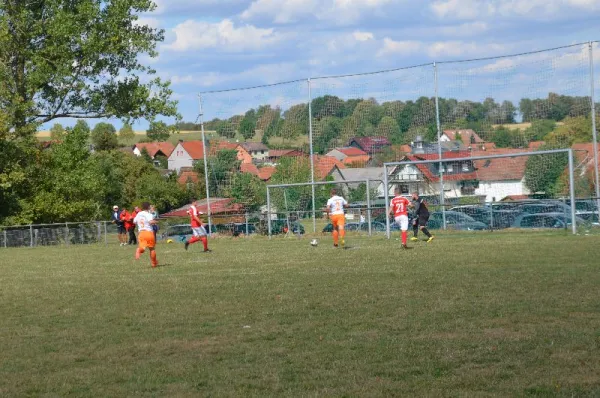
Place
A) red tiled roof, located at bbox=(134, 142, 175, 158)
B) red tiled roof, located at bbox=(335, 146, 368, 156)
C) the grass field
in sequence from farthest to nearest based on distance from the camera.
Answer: red tiled roof, located at bbox=(134, 142, 175, 158) → red tiled roof, located at bbox=(335, 146, 368, 156) → the grass field

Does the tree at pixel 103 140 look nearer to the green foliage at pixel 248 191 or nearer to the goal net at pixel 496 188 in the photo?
the green foliage at pixel 248 191

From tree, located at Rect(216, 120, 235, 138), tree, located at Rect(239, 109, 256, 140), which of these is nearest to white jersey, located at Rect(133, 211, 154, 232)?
tree, located at Rect(239, 109, 256, 140)

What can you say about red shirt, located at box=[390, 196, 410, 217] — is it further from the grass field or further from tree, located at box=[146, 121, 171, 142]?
tree, located at box=[146, 121, 171, 142]

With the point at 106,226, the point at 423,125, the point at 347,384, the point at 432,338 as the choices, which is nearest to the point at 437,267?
the point at 432,338

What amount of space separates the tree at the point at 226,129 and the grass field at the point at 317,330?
23077 mm

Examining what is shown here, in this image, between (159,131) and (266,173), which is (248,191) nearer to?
(266,173)

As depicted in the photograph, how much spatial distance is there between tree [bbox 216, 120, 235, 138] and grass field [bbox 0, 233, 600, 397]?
23.1 meters

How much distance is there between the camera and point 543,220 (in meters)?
33.5

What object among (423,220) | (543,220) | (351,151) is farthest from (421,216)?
(351,151)

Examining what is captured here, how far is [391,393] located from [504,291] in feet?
22.9

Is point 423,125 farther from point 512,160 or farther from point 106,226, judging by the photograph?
point 106,226

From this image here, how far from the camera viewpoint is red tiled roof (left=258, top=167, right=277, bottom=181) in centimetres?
4441

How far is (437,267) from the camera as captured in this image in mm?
19516

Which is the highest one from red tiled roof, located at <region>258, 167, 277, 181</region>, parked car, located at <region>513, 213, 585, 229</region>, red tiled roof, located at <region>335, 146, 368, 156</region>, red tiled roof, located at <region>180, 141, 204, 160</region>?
red tiled roof, located at <region>180, 141, 204, 160</region>
